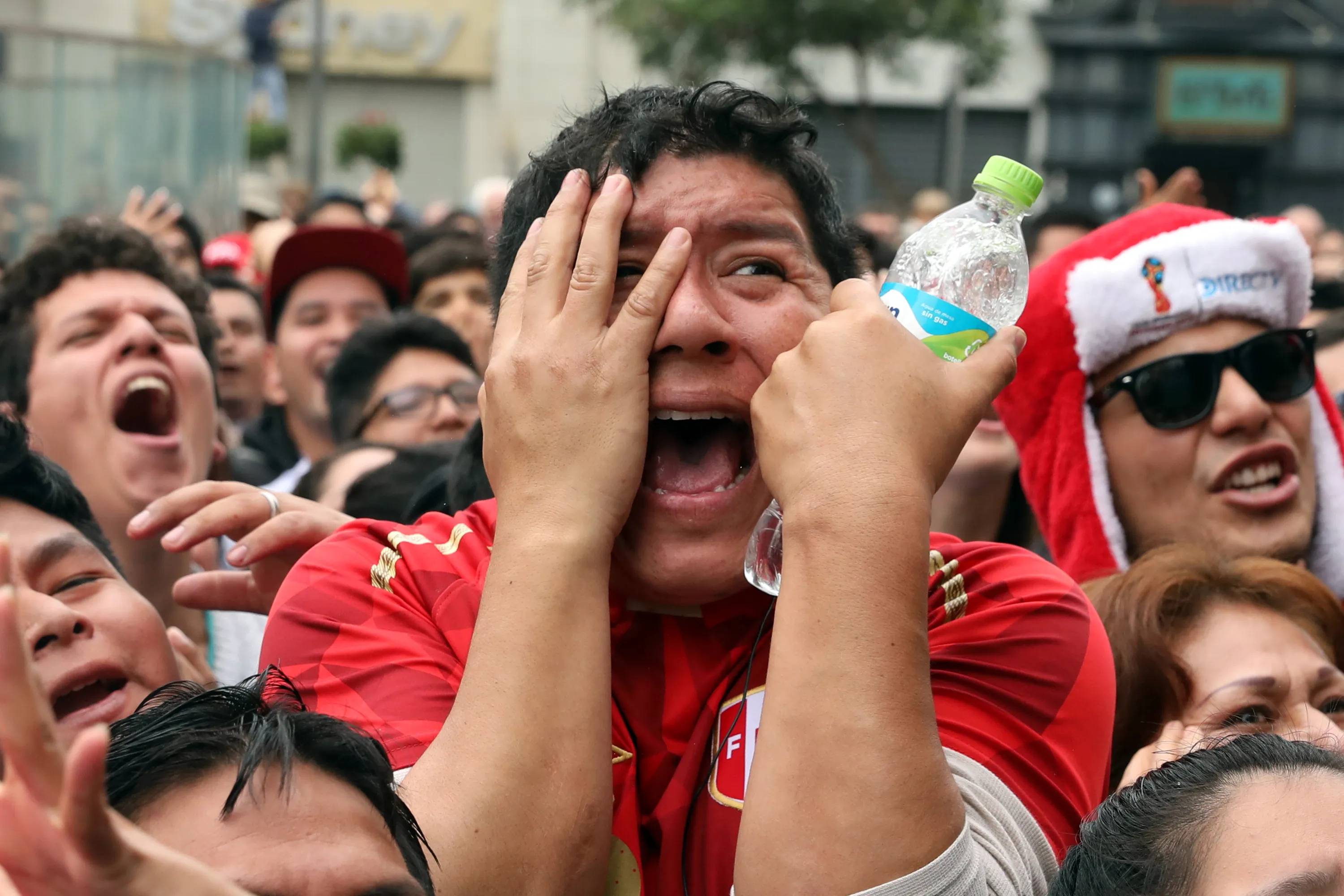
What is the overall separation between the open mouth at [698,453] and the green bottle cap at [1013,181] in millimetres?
483

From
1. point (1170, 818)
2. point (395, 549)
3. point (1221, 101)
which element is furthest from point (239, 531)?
point (1221, 101)

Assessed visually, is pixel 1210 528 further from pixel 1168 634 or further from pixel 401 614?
pixel 401 614

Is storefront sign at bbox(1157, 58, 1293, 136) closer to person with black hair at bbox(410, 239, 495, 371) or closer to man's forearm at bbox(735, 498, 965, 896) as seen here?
person with black hair at bbox(410, 239, 495, 371)

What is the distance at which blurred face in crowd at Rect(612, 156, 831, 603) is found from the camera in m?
2.21

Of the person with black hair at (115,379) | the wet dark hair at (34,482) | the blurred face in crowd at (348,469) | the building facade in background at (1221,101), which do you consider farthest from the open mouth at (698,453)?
the building facade in background at (1221,101)

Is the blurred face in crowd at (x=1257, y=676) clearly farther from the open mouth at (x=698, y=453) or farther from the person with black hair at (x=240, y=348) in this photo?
the person with black hair at (x=240, y=348)

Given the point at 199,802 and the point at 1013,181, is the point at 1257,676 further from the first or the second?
the point at 199,802

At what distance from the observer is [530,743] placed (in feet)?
6.30

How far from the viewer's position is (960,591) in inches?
87.9

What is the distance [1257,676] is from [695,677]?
114 centimetres

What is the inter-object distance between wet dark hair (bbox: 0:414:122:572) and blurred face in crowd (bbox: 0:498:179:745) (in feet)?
0.07

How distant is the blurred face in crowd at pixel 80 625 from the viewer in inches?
98.1

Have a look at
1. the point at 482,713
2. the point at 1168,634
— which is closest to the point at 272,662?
the point at 482,713

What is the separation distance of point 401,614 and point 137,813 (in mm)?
646
